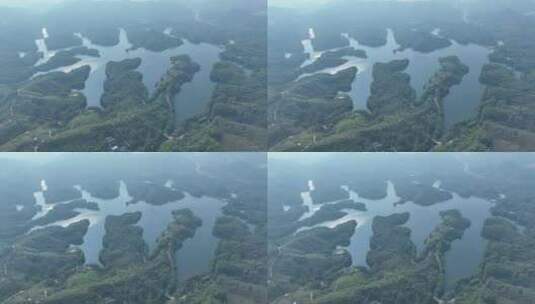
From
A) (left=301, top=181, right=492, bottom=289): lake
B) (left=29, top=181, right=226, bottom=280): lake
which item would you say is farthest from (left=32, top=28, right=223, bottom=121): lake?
(left=301, top=181, right=492, bottom=289): lake

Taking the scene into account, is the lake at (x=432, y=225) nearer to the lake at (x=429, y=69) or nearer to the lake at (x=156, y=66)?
the lake at (x=429, y=69)

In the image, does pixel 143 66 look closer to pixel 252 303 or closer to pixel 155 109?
pixel 155 109

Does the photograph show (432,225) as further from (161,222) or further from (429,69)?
(161,222)

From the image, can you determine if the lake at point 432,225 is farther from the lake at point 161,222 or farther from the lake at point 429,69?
the lake at point 161,222

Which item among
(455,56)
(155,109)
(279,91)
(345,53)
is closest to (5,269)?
(155,109)

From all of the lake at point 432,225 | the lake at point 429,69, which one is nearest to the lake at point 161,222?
the lake at point 432,225

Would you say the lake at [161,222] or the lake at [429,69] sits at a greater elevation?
the lake at [429,69]
